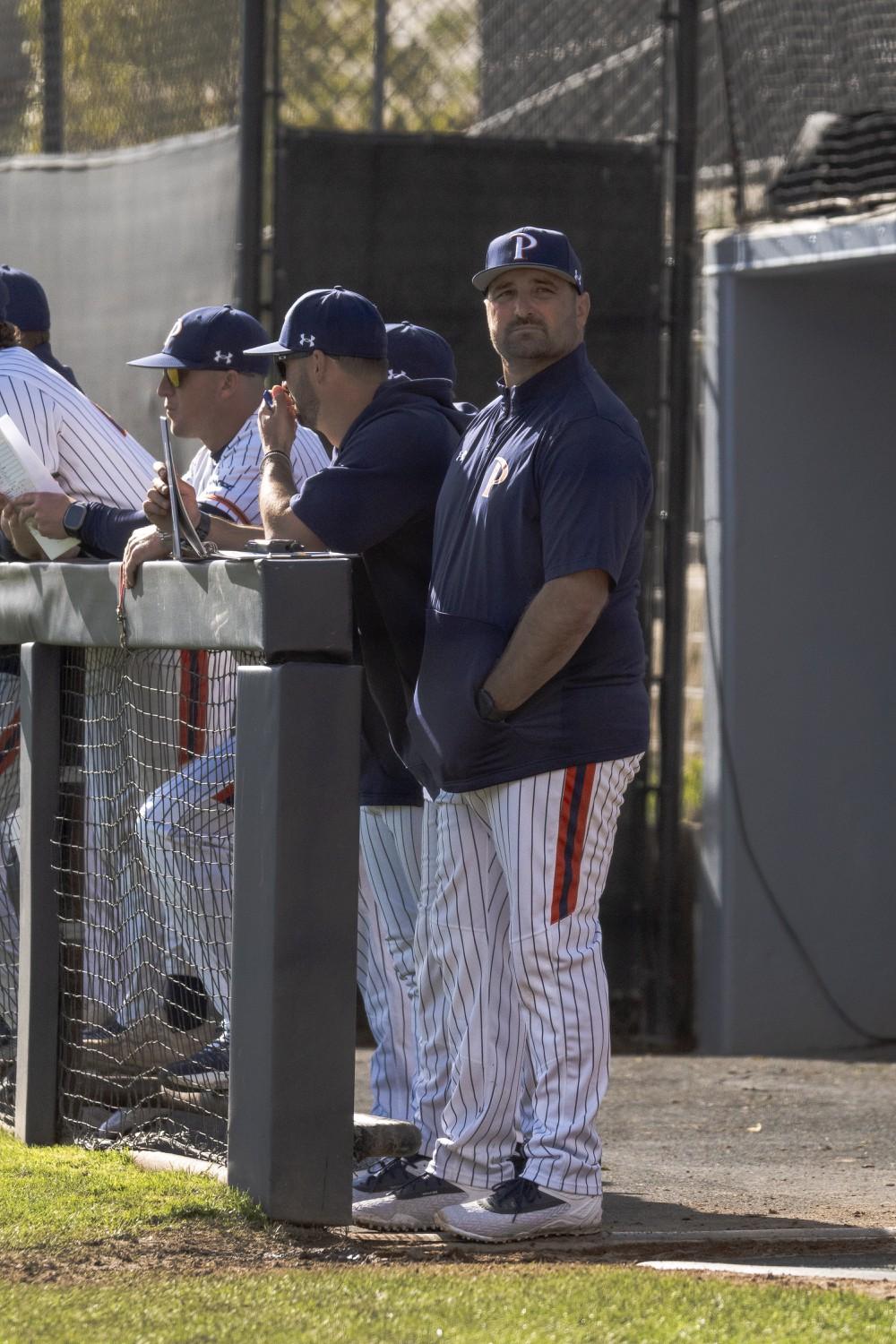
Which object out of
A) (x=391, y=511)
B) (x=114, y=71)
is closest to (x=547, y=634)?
(x=391, y=511)

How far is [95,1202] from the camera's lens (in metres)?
3.93

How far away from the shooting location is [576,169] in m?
7.89

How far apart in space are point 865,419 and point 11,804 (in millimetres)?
4164

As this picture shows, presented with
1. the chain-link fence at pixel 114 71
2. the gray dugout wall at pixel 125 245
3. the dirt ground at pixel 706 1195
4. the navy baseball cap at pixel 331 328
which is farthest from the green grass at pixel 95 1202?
the chain-link fence at pixel 114 71

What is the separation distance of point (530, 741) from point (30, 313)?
2.51m

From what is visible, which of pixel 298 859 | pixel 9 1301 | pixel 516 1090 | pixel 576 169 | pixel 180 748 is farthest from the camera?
pixel 576 169

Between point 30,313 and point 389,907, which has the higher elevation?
point 30,313

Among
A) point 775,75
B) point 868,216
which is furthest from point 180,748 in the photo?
point 775,75

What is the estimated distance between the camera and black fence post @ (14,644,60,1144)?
15.4ft

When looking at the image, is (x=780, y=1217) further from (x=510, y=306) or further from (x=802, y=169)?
(x=802, y=169)

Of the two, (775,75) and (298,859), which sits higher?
(775,75)

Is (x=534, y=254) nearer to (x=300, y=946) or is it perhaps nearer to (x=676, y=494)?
(x=300, y=946)

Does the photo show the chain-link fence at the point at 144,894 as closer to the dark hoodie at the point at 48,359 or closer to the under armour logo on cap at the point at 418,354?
the under armour logo on cap at the point at 418,354

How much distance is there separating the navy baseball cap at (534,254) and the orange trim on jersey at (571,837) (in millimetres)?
1021
